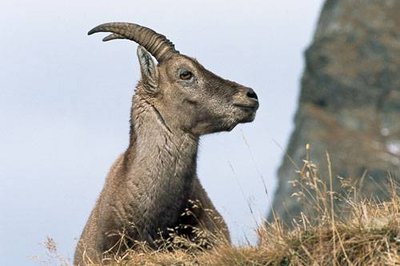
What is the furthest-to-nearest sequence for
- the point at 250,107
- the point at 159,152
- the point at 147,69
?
the point at 147,69
the point at 250,107
the point at 159,152

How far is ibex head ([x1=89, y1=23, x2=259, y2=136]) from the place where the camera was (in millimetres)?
14234

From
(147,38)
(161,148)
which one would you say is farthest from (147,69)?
(161,148)

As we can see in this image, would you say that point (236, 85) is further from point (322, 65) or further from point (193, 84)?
point (322, 65)

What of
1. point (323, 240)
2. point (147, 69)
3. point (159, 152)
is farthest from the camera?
point (147, 69)

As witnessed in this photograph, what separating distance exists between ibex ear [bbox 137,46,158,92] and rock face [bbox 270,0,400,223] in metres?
45.7

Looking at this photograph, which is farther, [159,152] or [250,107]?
[250,107]

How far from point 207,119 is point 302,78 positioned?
2192 inches

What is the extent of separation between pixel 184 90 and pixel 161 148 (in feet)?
2.30

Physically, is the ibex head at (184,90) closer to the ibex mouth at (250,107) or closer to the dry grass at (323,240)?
the ibex mouth at (250,107)

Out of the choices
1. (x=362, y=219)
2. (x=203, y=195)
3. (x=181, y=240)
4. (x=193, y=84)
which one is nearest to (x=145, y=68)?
(x=193, y=84)

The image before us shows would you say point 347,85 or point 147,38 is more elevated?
point 147,38

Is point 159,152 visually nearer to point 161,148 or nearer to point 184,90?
point 161,148

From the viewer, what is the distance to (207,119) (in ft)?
47.0

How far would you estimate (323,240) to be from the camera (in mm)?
11305
